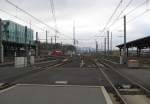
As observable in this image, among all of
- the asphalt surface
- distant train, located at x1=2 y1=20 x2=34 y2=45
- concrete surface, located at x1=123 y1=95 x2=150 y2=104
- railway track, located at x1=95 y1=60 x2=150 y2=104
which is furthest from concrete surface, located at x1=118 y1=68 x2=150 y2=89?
distant train, located at x1=2 y1=20 x2=34 y2=45

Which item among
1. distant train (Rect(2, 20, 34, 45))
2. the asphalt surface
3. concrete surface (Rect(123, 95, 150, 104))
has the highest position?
distant train (Rect(2, 20, 34, 45))

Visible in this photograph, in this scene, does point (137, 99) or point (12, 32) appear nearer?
point (137, 99)

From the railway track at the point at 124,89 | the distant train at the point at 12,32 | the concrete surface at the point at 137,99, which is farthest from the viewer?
the distant train at the point at 12,32

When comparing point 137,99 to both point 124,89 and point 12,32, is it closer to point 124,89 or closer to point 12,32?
point 124,89

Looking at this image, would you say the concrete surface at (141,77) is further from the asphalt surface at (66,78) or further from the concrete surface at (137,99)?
the concrete surface at (137,99)

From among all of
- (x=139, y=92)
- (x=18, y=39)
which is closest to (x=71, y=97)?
(x=139, y=92)

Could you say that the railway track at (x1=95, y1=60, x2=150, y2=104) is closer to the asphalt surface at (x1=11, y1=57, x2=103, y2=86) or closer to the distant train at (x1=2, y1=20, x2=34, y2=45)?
the asphalt surface at (x1=11, y1=57, x2=103, y2=86)

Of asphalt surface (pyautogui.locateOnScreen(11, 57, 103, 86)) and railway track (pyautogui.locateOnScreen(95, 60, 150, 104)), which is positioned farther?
asphalt surface (pyautogui.locateOnScreen(11, 57, 103, 86))

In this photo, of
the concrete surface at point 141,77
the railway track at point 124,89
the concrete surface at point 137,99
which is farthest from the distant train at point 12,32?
the concrete surface at point 137,99

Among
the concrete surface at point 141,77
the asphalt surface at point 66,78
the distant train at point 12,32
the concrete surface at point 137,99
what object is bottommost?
the concrete surface at point 141,77

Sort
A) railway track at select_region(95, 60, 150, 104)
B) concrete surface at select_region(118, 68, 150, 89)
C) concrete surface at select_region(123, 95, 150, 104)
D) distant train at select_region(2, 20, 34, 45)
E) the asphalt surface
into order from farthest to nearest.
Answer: distant train at select_region(2, 20, 34, 45) < concrete surface at select_region(118, 68, 150, 89) < the asphalt surface < railway track at select_region(95, 60, 150, 104) < concrete surface at select_region(123, 95, 150, 104)

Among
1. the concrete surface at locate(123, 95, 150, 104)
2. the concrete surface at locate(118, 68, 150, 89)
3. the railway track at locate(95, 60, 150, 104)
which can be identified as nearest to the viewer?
the concrete surface at locate(123, 95, 150, 104)

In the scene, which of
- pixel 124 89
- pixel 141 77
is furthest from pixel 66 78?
pixel 124 89

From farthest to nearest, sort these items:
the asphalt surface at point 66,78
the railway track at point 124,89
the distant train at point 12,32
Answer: the distant train at point 12,32 < the asphalt surface at point 66,78 < the railway track at point 124,89
